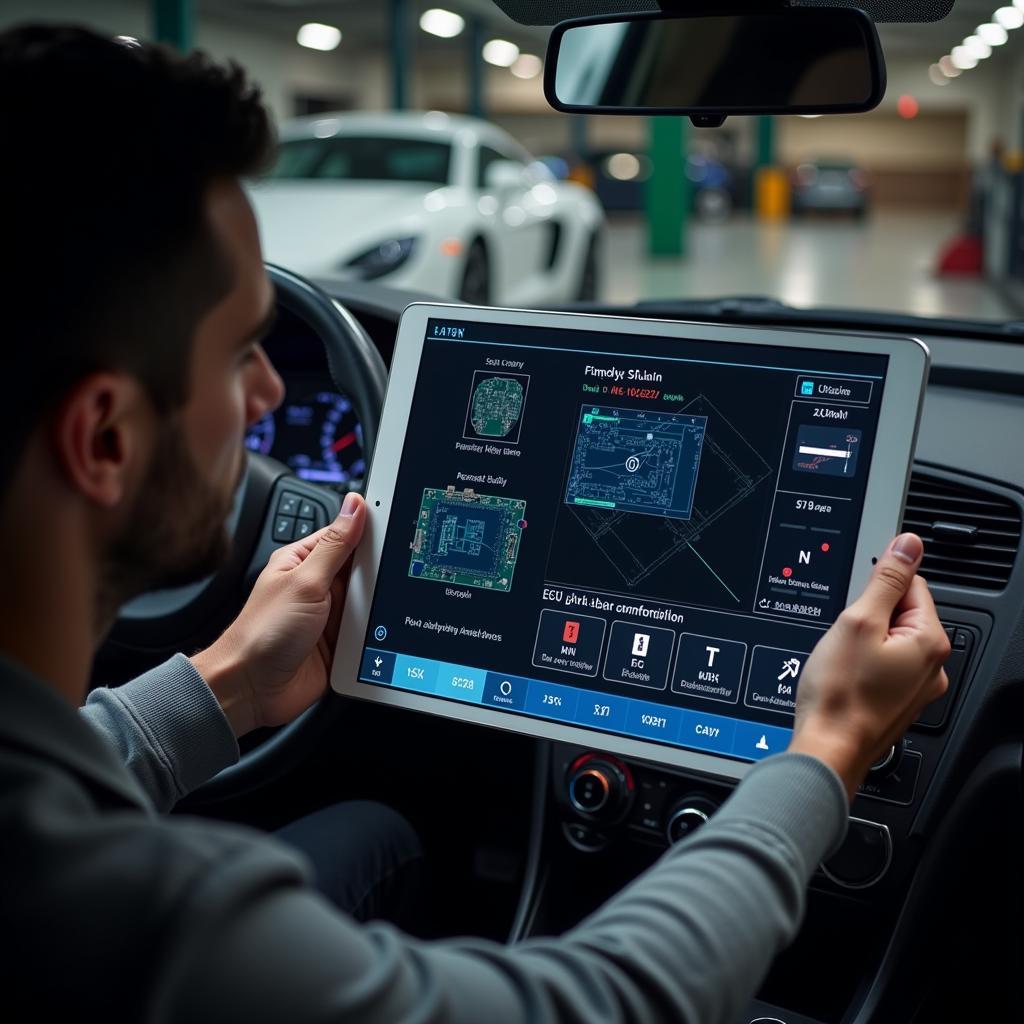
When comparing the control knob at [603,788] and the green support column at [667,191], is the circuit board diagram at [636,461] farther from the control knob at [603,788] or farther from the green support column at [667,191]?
the green support column at [667,191]

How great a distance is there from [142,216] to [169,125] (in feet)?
0.28

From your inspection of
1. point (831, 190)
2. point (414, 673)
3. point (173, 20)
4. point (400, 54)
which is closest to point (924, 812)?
point (414, 673)

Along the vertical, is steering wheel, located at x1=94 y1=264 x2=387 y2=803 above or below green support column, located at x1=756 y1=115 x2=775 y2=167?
below

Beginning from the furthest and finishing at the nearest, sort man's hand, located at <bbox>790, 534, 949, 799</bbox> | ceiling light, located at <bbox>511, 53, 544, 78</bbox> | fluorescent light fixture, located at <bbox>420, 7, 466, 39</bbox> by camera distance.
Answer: ceiling light, located at <bbox>511, 53, 544, 78</bbox>, fluorescent light fixture, located at <bbox>420, 7, 466, 39</bbox>, man's hand, located at <bbox>790, 534, 949, 799</bbox>

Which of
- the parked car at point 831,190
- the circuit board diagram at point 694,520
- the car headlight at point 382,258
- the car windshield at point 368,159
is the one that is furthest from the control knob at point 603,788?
the parked car at point 831,190

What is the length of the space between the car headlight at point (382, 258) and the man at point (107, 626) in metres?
5.13

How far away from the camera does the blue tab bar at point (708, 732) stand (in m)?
1.21

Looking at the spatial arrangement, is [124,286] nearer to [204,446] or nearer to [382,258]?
[204,446]

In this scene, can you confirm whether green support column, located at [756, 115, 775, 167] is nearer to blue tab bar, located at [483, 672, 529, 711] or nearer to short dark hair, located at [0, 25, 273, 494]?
blue tab bar, located at [483, 672, 529, 711]

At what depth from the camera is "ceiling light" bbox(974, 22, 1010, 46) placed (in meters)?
16.4

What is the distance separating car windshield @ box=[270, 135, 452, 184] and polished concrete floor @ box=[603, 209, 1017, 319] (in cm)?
230

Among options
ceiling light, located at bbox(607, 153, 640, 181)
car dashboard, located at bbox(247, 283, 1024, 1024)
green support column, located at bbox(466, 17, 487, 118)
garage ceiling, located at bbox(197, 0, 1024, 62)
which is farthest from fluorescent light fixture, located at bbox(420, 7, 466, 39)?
car dashboard, located at bbox(247, 283, 1024, 1024)

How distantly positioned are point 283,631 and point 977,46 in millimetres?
24335

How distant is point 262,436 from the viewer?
2092 millimetres
